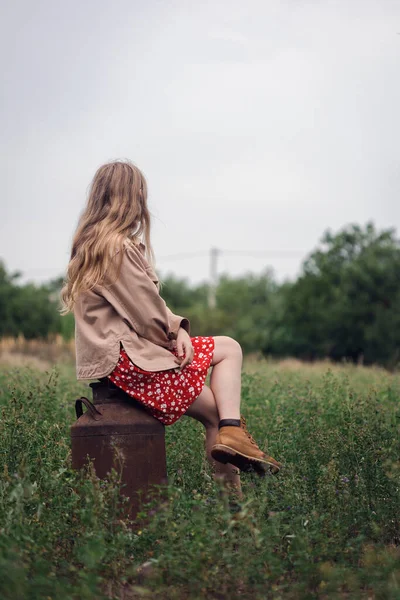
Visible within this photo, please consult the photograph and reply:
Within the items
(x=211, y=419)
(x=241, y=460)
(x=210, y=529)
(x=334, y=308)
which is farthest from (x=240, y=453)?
(x=334, y=308)

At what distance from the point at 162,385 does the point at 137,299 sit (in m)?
0.47

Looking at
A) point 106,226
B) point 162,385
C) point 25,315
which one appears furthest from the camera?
point 25,315

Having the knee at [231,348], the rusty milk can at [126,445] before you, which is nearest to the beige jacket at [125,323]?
the rusty milk can at [126,445]

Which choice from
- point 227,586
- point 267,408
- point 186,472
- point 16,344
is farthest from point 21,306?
point 227,586

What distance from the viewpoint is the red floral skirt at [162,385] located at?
3.86m

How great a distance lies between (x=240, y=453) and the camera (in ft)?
12.3

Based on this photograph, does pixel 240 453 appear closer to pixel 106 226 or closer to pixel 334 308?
pixel 106 226

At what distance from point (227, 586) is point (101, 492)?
0.65 meters

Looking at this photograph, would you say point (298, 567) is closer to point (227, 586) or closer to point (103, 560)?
point (227, 586)

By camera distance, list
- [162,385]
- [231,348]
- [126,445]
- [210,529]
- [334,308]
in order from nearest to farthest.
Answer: [210,529] < [126,445] < [162,385] < [231,348] < [334,308]

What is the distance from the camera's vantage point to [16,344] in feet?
61.3

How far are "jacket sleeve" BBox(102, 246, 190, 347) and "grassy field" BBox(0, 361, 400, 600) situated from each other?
78 centimetres

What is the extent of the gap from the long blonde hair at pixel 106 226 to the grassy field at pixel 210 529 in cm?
93

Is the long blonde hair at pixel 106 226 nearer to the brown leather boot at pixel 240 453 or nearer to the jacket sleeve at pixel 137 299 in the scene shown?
the jacket sleeve at pixel 137 299
